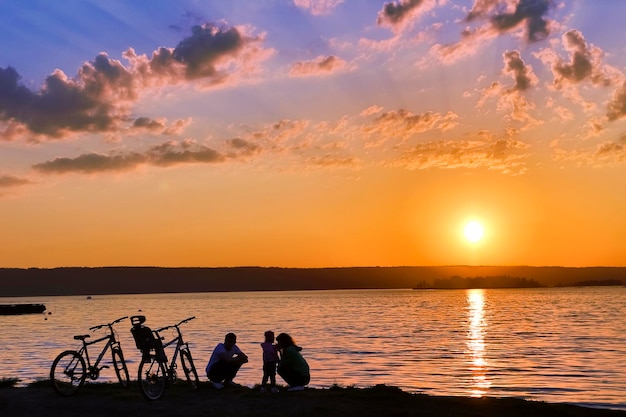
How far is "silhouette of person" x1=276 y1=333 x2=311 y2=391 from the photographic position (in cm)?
2073

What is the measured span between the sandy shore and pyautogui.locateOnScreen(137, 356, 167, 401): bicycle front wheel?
24cm

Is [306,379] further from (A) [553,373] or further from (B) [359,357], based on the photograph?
(B) [359,357]

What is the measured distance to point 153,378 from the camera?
1853 cm

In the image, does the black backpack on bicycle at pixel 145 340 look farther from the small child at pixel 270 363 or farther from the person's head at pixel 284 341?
the person's head at pixel 284 341

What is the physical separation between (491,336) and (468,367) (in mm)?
30194

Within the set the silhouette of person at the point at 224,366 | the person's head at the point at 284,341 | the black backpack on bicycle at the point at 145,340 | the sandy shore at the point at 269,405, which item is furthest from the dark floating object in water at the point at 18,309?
the black backpack on bicycle at the point at 145,340

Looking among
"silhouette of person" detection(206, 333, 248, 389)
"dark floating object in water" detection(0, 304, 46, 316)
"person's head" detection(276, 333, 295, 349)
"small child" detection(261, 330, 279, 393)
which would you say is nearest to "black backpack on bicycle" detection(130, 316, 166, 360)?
"silhouette of person" detection(206, 333, 248, 389)

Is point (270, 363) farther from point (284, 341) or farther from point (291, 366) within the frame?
point (284, 341)

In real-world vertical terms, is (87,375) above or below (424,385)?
above

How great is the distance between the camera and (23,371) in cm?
3797

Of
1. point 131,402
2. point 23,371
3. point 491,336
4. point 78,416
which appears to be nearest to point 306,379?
point 131,402

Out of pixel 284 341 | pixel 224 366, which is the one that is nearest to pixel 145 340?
pixel 224 366

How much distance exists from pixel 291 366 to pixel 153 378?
4.22 m

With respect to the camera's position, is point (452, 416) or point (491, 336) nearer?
point (452, 416)
